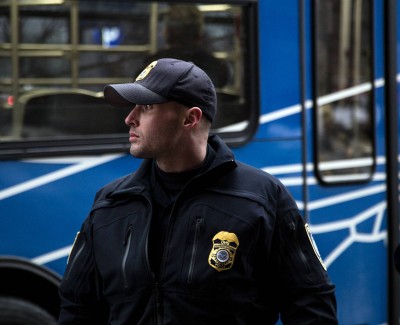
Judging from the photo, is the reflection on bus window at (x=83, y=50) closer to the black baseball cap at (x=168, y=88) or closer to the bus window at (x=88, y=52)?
the bus window at (x=88, y=52)

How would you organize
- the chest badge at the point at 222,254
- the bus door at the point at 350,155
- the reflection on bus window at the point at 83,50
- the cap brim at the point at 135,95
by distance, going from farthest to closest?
the bus door at the point at 350,155
the reflection on bus window at the point at 83,50
the cap brim at the point at 135,95
the chest badge at the point at 222,254

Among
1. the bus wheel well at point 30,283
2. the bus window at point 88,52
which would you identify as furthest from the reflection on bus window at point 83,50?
the bus wheel well at point 30,283

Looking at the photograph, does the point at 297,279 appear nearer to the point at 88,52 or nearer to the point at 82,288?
the point at 82,288

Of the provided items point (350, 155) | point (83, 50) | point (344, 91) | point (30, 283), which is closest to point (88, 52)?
point (83, 50)

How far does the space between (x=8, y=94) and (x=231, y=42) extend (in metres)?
1.22

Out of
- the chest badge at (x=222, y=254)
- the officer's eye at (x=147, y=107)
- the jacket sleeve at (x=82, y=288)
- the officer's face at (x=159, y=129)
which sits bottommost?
the jacket sleeve at (x=82, y=288)

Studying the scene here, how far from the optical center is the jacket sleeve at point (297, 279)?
2320mm

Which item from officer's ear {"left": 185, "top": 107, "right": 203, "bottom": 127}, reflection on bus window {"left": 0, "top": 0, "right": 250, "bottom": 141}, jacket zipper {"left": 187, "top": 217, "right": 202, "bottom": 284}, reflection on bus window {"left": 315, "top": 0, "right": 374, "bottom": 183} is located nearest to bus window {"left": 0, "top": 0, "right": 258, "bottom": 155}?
reflection on bus window {"left": 0, "top": 0, "right": 250, "bottom": 141}

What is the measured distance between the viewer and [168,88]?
236 cm

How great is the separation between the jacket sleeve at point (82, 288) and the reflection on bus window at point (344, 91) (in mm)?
2549

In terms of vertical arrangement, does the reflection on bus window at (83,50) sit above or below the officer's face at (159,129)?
above

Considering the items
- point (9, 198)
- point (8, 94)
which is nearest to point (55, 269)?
point (9, 198)

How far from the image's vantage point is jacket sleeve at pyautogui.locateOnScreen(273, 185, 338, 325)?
7.61 feet

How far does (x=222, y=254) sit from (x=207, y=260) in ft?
0.15
